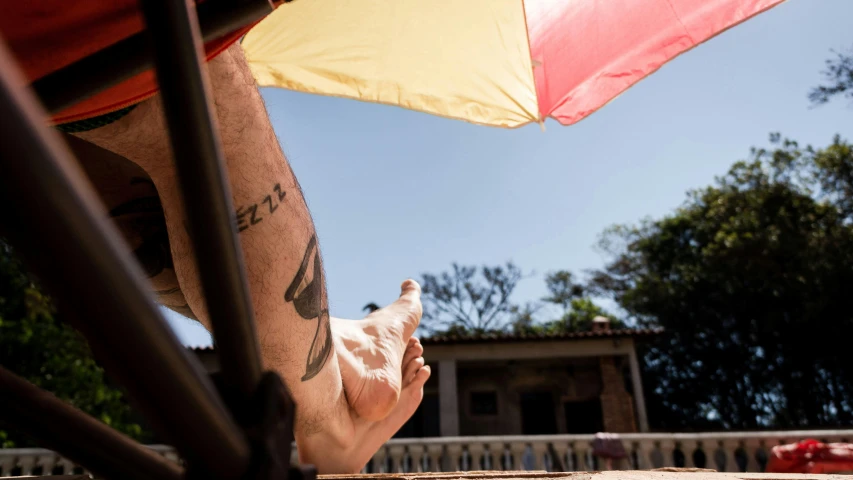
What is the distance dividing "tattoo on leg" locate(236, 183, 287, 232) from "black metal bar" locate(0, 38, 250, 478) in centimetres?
59

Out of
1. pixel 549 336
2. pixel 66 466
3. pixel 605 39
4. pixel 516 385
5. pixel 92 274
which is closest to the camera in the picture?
pixel 92 274

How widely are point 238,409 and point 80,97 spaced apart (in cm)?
35

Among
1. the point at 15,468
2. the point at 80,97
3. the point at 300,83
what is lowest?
the point at 15,468

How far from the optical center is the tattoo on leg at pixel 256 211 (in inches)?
33.8

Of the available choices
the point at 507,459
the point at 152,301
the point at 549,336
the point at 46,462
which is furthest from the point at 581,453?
the point at 152,301

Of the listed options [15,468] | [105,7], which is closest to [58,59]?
[105,7]

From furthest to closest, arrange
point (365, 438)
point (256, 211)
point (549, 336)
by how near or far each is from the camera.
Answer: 1. point (549, 336)
2. point (365, 438)
3. point (256, 211)

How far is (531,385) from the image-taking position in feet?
36.4

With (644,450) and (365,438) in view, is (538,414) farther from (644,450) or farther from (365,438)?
(365,438)

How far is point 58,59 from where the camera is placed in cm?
57

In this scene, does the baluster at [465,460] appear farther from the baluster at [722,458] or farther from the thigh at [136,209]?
the thigh at [136,209]

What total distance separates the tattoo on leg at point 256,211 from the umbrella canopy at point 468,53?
132 centimetres

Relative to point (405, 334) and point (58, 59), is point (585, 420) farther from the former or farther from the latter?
point (58, 59)

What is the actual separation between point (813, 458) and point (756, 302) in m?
15.0
